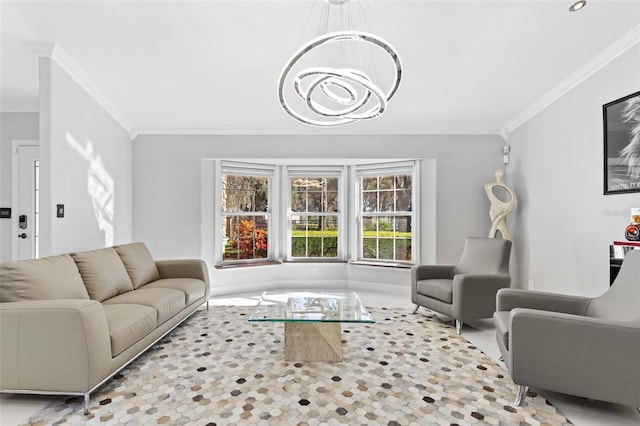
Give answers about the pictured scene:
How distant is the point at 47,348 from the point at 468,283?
322 cm

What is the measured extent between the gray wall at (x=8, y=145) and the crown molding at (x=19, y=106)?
39 mm

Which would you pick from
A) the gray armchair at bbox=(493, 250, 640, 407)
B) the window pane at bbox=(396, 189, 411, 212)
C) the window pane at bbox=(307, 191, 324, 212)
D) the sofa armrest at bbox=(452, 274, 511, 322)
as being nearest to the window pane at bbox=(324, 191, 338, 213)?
the window pane at bbox=(307, 191, 324, 212)

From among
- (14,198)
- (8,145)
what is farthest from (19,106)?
(14,198)

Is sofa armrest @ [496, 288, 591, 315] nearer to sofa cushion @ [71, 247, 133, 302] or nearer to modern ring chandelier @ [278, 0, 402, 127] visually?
modern ring chandelier @ [278, 0, 402, 127]

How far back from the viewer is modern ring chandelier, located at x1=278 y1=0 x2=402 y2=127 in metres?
2.05

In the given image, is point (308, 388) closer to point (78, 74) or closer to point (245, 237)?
point (245, 237)

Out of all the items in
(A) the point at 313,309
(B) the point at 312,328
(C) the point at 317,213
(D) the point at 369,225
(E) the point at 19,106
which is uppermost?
(E) the point at 19,106

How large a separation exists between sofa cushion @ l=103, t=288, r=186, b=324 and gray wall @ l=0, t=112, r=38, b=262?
2.32m

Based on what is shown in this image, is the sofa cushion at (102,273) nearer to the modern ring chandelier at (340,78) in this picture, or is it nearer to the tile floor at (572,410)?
the tile floor at (572,410)

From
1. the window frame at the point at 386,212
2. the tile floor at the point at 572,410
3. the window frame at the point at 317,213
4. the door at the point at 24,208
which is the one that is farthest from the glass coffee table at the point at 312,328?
the door at the point at 24,208

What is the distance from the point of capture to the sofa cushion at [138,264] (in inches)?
135

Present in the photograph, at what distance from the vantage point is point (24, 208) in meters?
4.20

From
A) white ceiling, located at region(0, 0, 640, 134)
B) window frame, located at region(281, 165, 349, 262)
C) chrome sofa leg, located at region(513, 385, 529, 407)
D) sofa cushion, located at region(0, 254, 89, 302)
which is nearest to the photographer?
chrome sofa leg, located at region(513, 385, 529, 407)

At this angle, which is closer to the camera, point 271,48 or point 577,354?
point 577,354
